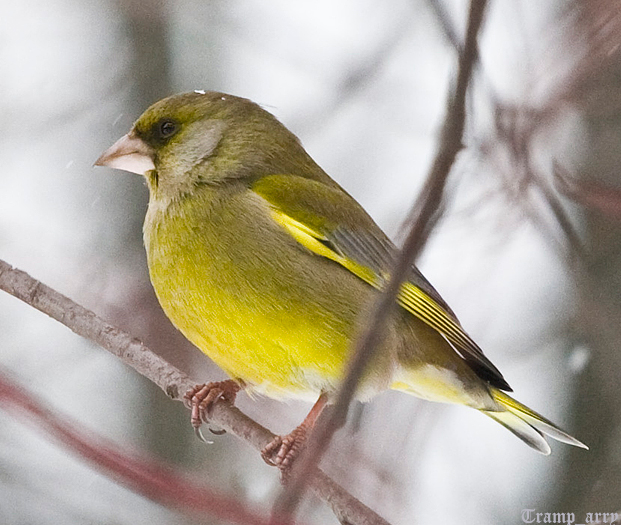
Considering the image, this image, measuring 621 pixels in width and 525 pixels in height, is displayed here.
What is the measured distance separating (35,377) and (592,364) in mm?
3056

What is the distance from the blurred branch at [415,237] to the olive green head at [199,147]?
1.94m

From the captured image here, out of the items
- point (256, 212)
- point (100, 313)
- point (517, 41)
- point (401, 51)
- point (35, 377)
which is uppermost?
point (401, 51)

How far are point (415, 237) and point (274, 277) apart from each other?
168 cm

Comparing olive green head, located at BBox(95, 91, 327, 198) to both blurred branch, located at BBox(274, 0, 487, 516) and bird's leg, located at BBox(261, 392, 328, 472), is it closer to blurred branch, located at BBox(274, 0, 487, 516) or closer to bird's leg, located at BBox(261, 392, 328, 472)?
→ bird's leg, located at BBox(261, 392, 328, 472)

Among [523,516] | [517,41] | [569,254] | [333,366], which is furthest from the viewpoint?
[523,516]

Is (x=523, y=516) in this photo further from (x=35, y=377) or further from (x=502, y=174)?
(x=35, y=377)

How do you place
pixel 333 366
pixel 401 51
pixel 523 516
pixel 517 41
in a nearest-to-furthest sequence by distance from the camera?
pixel 333 366 < pixel 517 41 < pixel 523 516 < pixel 401 51

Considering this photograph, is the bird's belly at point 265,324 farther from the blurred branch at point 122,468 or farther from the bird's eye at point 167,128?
the blurred branch at point 122,468

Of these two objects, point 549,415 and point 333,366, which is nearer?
point 333,366

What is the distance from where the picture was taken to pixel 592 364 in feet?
14.6

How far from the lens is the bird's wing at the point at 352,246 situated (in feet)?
11.1

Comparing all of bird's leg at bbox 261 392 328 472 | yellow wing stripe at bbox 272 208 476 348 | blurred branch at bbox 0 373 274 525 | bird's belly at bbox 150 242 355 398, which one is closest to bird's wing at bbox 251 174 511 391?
yellow wing stripe at bbox 272 208 476 348

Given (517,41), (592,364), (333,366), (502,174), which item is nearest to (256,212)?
(333,366)

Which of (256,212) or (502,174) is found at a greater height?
(502,174)
